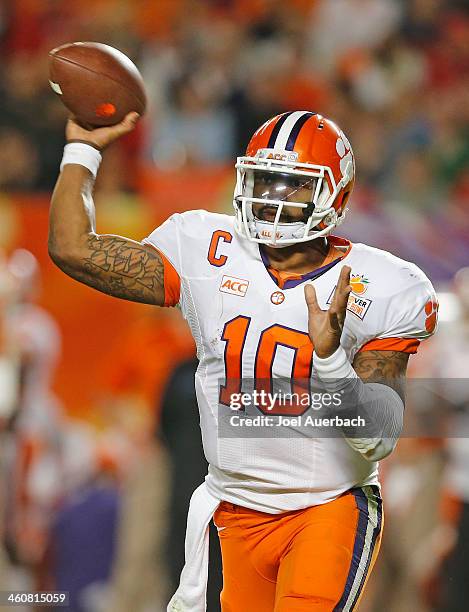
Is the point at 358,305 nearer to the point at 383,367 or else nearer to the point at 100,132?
the point at 383,367

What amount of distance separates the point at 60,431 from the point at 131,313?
0.68 meters

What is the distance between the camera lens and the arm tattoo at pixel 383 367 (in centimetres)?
274

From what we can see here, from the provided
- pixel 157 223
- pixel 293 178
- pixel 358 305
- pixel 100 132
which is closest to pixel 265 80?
pixel 157 223

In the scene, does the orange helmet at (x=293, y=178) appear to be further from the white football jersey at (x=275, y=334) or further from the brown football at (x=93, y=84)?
the brown football at (x=93, y=84)

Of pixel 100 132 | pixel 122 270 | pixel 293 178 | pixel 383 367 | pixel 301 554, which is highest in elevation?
pixel 100 132

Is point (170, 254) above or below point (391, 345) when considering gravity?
above

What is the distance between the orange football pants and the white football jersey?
0.14 feet

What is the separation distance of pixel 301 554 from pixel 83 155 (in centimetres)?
114

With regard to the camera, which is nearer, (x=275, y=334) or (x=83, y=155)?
(x=275, y=334)

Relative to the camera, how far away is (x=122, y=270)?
113 inches

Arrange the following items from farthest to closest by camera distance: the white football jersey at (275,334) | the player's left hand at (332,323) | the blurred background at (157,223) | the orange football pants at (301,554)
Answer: the blurred background at (157,223) < the white football jersey at (275,334) < the orange football pants at (301,554) < the player's left hand at (332,323)

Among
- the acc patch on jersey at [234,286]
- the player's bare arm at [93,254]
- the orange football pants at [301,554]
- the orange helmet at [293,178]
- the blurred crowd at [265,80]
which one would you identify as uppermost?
the blurred crowd at [265,80]

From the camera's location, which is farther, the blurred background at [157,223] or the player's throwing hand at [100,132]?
the blurred background at [157,223]

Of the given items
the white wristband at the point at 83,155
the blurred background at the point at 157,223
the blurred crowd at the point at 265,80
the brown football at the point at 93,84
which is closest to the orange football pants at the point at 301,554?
the white wristband at the point at 83,155
